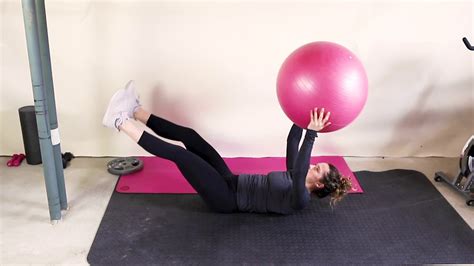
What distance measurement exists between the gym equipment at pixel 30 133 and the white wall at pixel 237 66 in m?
0.20

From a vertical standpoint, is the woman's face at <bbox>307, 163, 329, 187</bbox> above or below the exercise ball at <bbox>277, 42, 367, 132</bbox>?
below

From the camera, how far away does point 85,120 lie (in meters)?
3.44

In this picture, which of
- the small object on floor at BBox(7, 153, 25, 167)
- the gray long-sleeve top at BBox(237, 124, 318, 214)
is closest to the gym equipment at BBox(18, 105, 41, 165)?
the small object on floor at BBox(7, 153, 25, 167)

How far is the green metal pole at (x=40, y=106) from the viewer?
7.41 ft

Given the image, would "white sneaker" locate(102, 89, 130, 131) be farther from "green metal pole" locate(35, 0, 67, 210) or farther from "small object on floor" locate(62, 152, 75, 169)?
"small object on floor" locate(62, 152, 75, 169)

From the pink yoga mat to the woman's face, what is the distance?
22.6 inches

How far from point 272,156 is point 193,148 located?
0.89 m

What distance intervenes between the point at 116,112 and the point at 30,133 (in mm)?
979

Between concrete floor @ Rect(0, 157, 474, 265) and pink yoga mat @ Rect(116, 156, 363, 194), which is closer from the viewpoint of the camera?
concrete floor @ Rect(0, 157, 474, 265)

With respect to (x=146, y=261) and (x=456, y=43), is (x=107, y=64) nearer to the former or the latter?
(x=146, y=261)

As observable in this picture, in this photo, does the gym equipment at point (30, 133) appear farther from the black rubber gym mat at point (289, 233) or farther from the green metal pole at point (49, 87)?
the black rubber gym mat at point (289, 233)

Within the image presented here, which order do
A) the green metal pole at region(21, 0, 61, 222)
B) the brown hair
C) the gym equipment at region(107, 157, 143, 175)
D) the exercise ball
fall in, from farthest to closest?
the gym equipment at region(107, 157, 143, 175) → the brown hair → the green metal pole at region(21, 0, 61, 222) → the exercise ball

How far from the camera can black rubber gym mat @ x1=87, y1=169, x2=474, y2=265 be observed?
242cm

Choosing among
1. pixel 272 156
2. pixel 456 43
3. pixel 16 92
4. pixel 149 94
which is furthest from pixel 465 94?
pixel 16 92
